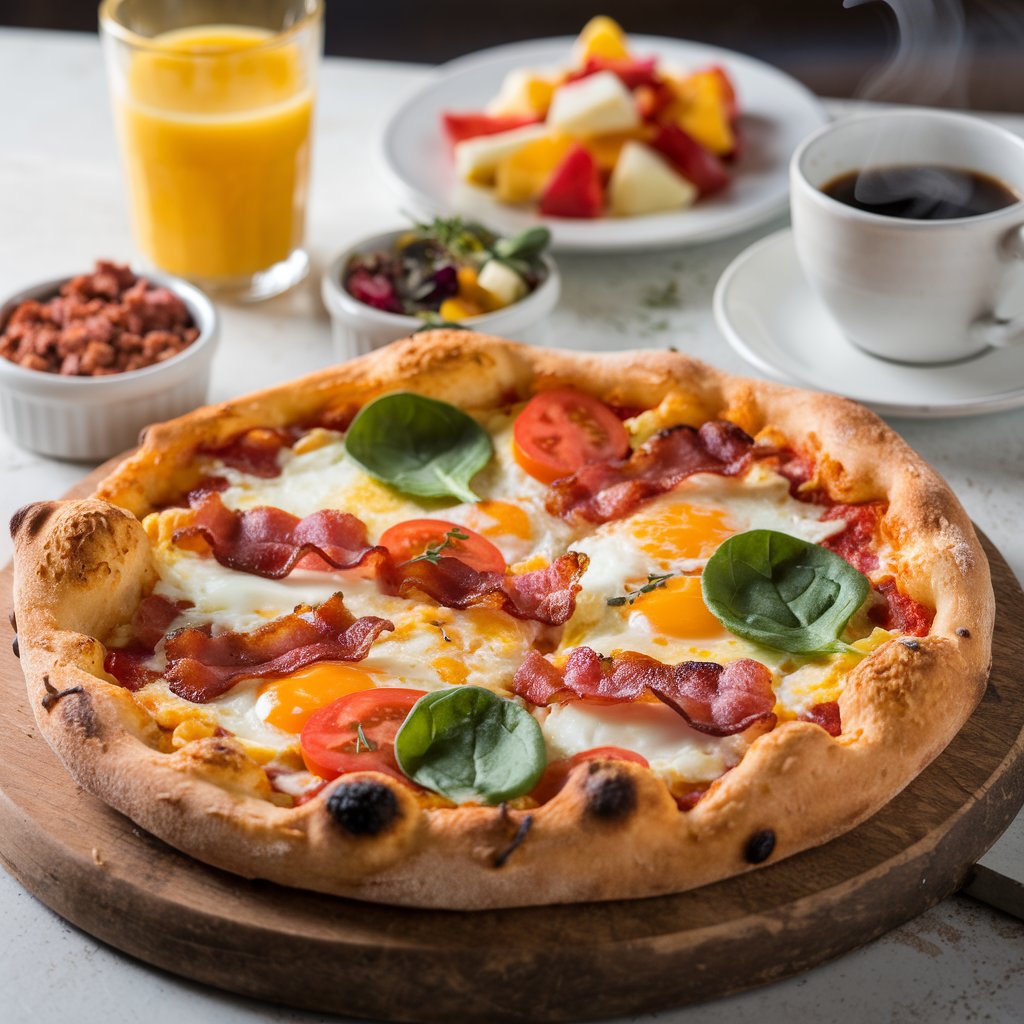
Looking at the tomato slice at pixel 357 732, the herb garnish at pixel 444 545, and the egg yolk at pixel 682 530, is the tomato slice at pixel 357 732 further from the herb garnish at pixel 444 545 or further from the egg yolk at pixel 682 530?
the egg yolk at pixel 682 530

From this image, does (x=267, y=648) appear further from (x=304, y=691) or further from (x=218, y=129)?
(x=218, y=129)

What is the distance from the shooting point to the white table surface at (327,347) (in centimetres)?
290

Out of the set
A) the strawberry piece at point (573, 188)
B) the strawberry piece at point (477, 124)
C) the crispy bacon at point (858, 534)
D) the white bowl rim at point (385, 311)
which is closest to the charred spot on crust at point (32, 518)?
the white bowl rim at point (385, 311)

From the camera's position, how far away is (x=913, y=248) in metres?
4.37

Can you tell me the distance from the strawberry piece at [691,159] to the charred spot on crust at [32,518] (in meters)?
2.98

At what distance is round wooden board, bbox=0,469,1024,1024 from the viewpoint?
2.74 meters

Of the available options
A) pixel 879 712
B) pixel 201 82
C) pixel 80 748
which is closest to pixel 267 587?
pixel 80 748

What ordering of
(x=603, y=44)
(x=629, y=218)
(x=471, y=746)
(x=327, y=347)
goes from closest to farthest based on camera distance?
(x=471, y=746)
(x=327, y=347)
(x=629, y=218)
(x=603, y=44)

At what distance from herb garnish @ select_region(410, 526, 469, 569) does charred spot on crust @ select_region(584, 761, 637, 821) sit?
839 millimetres

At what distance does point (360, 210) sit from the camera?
6.02m

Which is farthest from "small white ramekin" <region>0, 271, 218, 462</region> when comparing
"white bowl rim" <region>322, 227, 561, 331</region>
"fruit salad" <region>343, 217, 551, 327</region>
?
"fruit salad" <region>343, 217, 551, 327</region>

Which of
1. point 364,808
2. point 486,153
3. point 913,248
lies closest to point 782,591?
point 364,808

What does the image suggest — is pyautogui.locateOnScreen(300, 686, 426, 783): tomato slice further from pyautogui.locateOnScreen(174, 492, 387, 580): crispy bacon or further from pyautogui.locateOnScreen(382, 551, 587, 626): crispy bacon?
pyautogui.locateOnScreen(174, 492, 387, 580): crispy bacon

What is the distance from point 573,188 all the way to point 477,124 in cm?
63
